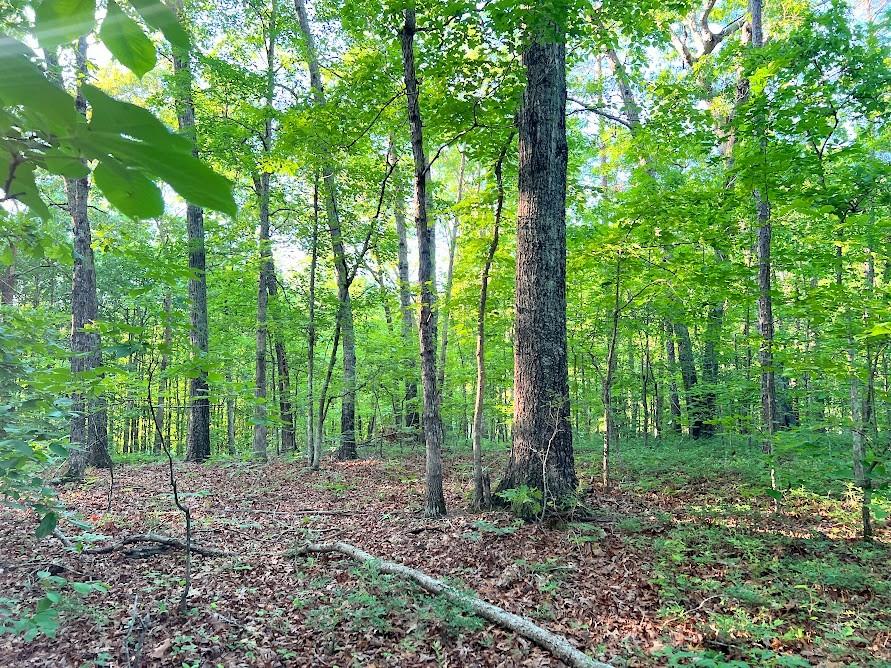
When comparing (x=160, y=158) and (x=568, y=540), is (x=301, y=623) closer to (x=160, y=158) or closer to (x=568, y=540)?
(x=568, y=540)

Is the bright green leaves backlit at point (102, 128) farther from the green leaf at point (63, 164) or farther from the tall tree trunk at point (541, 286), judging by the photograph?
the tall tree trunk at point (541, 286)

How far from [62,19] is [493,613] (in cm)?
392

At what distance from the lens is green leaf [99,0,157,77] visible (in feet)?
1.86

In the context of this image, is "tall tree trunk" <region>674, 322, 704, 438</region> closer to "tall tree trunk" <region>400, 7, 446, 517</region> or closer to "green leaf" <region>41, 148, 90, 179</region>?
"tall tree trunk" <region>400, 7, 446, 517</region>

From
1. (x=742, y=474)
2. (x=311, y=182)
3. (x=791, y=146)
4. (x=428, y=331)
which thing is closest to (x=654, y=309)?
(x=742, y=474)

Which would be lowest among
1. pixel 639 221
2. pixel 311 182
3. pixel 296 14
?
pixel 639 221

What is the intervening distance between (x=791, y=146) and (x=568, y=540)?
5.05 meters

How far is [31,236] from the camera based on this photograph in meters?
1.62

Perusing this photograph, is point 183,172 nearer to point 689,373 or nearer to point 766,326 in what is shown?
point 766,326

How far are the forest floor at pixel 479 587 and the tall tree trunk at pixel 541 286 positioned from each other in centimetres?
86

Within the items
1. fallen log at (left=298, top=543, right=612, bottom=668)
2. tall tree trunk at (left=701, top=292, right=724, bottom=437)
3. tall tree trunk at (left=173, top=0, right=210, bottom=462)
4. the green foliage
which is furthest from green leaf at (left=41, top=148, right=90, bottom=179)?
tall tree trunk at (left=701, top=292, right=724, bottom=437)

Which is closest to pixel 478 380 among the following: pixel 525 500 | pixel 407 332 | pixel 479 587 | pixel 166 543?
pixel 525 500

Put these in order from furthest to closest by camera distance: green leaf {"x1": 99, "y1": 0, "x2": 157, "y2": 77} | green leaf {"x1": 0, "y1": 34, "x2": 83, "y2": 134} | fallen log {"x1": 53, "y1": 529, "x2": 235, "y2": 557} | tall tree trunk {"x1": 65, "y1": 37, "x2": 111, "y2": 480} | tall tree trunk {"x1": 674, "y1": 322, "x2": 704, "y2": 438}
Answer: tall tree trunk {"x1": 674, "y1": 322, "x2": 704, "y2": 438}
tall tree trunk {"x1": 65, "y1": 37, "x2": 111, "y2": 480}
fallen log {"x1": 53, "y1": 529, "x2": 235, "y2": 557}
green leaf {"x1": 99, "y1": 0, "x2": 157, "y2": 77}
green leaf {"x1": 0, "y1": 34, "x2": 83, "y2": 134}

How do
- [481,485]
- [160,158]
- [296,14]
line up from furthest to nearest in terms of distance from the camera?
[296,14], [481,485], [160,158]
